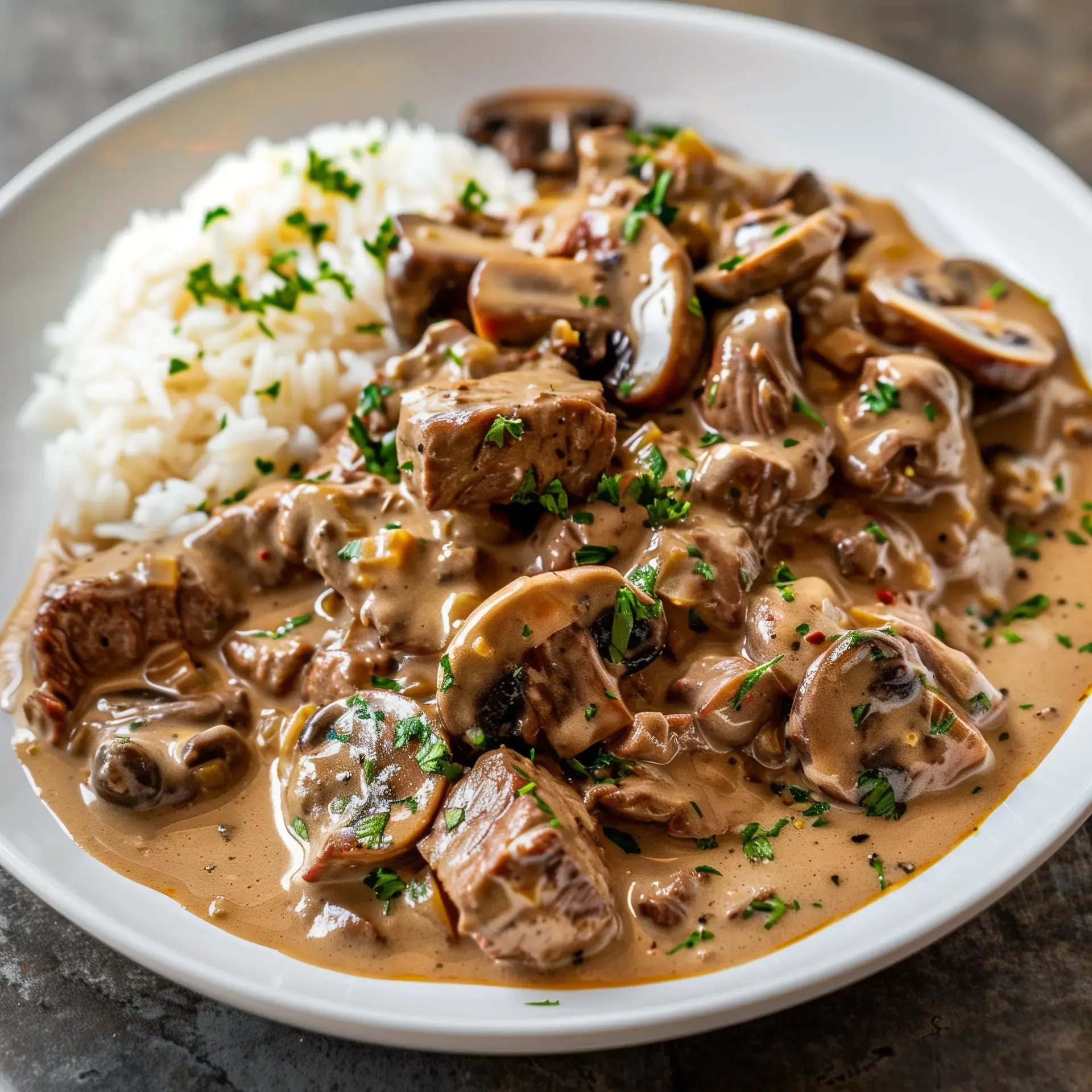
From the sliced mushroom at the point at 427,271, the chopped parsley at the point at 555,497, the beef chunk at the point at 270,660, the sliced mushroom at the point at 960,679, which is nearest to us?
the sliced mushroom at the point at 960,679

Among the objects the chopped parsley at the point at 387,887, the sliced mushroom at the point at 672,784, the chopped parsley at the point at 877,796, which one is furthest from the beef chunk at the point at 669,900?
the chopped parsley at the point at 387,887

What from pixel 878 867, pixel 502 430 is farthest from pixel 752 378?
pixel 878 867

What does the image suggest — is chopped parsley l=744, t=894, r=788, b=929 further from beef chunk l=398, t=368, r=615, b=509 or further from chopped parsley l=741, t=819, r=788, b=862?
beef chunk l=398, t=368, r=615, b=509

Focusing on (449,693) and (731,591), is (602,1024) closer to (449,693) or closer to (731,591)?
(449,693)

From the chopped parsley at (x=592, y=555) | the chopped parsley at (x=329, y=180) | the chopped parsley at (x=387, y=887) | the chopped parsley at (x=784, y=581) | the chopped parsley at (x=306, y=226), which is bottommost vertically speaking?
the chopped parsley at (x=387, y=887)

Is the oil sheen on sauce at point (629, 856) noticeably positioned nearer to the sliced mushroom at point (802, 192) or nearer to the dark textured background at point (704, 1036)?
the dark textured background at point (704, 1036)

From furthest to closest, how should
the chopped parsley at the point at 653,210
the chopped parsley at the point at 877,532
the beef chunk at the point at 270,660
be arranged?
the chopped parsley at the point at 653,210, the chopped parsley at the point at 877,532, the beef chunk at the point at 270,660
